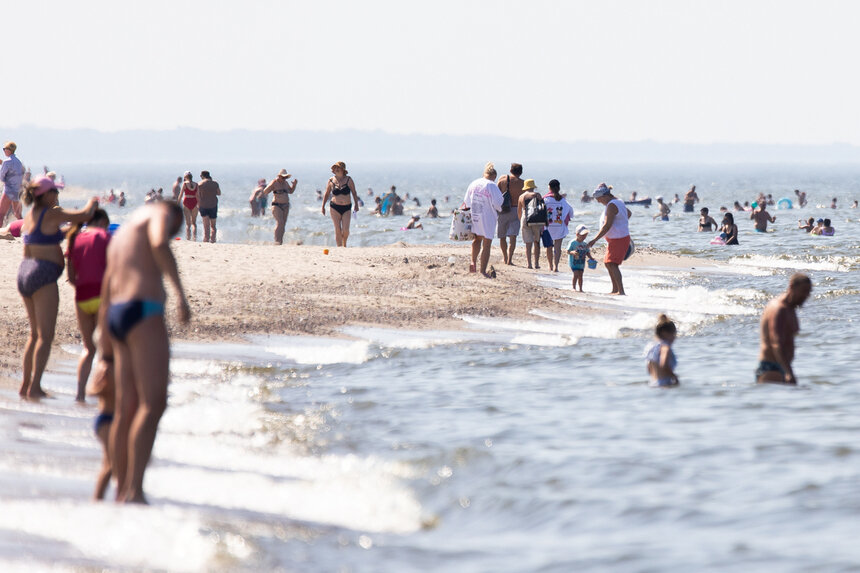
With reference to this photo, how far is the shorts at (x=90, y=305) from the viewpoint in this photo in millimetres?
7441

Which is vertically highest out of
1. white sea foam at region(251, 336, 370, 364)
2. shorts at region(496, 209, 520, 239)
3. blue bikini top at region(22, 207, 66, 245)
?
blue bikini top at region(22, 207, 66, 245)

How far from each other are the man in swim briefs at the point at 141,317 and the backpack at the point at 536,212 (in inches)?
512

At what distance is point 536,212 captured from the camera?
60.0ft

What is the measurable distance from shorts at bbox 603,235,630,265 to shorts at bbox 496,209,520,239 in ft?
9.16

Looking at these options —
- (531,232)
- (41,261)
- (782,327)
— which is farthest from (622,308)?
(41,261)

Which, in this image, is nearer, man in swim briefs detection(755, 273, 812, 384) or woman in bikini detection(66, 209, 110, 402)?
woman in bikini detection(66, 209, 110, 402)

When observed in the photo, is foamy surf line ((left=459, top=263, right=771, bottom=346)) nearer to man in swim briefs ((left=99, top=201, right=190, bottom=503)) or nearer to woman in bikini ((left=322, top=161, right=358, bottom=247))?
woman in bikini ((left=322, top=161, right=358, bottom=247))

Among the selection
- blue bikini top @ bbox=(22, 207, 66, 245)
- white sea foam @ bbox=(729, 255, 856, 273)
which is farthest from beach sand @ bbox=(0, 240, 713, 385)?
white sea foam @ bbox=(729, 255, 856, 273)

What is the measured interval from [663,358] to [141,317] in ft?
17.6

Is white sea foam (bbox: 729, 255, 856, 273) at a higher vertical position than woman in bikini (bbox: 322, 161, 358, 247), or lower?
lower

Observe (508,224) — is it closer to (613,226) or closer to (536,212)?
(536,212)

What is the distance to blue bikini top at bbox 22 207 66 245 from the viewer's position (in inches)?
320

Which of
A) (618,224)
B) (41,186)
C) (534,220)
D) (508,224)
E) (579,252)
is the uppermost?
(41,186)

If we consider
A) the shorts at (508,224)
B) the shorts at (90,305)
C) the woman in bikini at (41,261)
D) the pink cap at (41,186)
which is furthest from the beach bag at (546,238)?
the shorts at (90,305)
